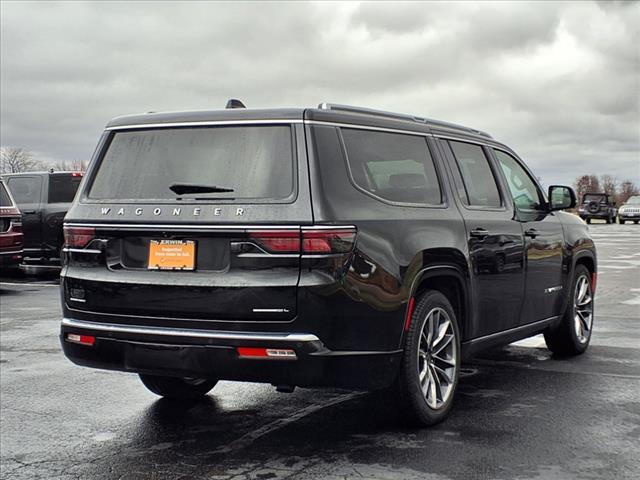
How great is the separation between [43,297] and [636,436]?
10203mm

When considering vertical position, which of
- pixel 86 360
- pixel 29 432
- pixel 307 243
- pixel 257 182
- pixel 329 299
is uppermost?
pixel 257 182

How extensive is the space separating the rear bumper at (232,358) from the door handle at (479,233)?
126 cm

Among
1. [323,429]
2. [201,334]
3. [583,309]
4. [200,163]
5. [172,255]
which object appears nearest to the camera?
[201,334]

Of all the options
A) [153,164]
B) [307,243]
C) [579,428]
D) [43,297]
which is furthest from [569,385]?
[43,297]

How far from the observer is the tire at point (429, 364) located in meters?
4.80

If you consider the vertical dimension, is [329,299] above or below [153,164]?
below

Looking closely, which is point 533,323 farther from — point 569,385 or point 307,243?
point 307,243

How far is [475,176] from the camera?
6.01 meters

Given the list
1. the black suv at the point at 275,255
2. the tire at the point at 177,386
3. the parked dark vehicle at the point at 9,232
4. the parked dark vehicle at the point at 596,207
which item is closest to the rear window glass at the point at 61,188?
A: the parked dark vehicle at the point at 9,232

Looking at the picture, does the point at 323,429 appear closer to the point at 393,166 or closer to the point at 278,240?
the point at 278,240

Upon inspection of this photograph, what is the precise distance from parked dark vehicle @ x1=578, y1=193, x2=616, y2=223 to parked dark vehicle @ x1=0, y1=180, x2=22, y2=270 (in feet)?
142

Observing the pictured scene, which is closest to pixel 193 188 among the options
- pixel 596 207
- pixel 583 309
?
pixel 583 309

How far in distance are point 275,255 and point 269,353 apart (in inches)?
19.6

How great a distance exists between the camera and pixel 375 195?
15.5 ft
